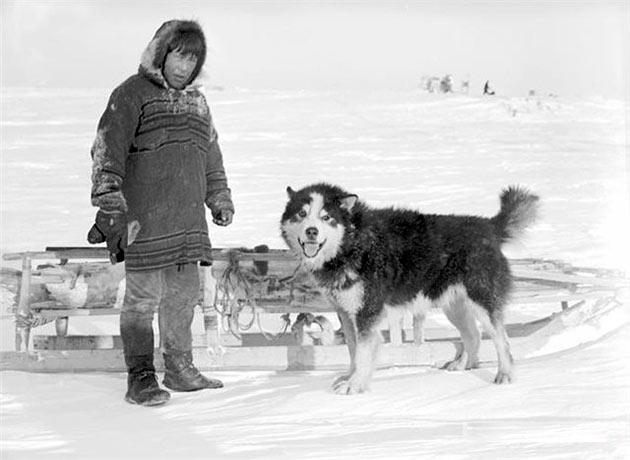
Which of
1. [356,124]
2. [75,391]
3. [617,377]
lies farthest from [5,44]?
[356,124]

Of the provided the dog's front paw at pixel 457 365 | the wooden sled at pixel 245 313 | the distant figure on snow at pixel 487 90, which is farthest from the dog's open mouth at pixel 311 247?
the distant figure on snow at pixel 487 90

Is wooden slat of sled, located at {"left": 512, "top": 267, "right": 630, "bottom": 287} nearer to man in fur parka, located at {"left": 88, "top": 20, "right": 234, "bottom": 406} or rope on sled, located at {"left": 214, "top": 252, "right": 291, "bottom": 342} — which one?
rope on sled, located at {"left": 214, "top": 252, "right": 291, "bottom": 342}

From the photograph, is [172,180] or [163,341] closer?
[172,180]

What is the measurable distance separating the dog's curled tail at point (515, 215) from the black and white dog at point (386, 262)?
1 centimetres

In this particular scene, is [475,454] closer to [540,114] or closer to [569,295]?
[569,295]

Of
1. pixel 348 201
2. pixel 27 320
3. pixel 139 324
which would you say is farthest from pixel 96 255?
pixel 348 201

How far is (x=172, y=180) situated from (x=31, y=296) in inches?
57.6

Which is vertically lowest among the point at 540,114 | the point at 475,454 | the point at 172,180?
the point at 475,454

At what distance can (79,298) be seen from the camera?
5.25m

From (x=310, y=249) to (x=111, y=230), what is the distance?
40.6 inches

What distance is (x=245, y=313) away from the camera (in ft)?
18.3

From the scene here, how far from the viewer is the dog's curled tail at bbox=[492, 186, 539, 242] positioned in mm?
4883

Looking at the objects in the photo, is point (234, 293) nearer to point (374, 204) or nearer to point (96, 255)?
point (96, 255)

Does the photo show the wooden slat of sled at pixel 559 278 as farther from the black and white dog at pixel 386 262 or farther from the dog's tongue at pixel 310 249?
the dog's tongue at pixel 310 249
